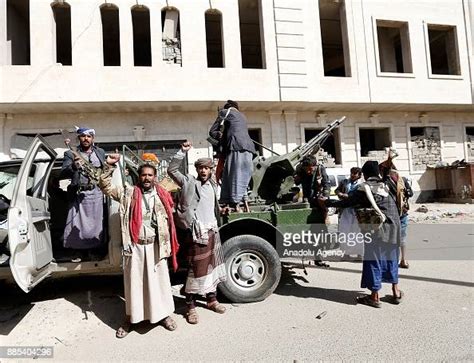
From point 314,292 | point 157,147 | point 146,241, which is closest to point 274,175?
point 314,292

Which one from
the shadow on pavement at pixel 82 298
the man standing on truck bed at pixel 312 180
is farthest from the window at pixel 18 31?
the man standing on truck bed at pixel 312 180

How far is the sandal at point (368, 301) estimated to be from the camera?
146 inches

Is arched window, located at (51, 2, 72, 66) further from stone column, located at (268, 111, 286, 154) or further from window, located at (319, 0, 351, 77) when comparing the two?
window, located at (319, 0, 351, 77)

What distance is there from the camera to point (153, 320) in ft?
10.6

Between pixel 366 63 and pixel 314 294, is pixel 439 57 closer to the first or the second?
pixel 366 63

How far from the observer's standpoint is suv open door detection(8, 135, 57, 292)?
2.83 m

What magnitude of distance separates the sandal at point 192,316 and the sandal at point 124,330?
573 mm

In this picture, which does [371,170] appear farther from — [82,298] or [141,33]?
[141,33]

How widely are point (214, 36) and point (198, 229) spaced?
1288 cm

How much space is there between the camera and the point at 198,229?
11.5 ft

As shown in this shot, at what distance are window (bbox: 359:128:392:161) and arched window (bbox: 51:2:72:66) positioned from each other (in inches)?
479

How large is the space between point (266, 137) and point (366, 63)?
4.87 metres

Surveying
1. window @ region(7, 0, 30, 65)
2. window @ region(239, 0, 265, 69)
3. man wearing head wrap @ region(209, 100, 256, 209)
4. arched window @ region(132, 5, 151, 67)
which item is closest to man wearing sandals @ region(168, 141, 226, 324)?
man wearing head wrap @ region(209, 100, 256, 209)

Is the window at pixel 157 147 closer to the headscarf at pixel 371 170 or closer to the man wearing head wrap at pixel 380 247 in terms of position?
the headscarf at pixel 371 170
